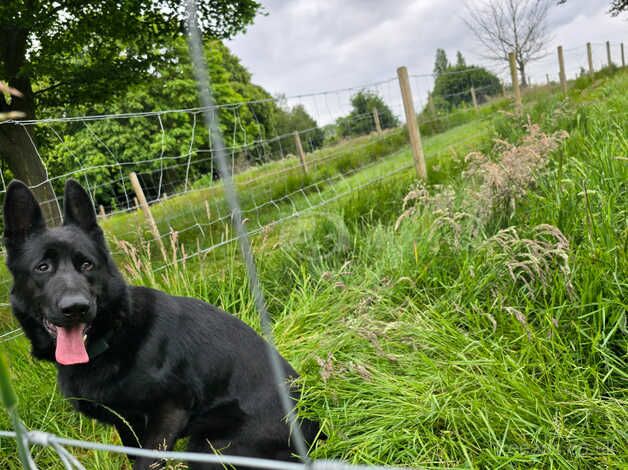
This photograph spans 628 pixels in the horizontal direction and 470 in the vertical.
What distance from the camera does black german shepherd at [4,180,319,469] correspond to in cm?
182

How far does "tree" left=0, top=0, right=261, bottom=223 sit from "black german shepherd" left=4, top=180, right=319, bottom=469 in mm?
5724

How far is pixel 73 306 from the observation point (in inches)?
66.5

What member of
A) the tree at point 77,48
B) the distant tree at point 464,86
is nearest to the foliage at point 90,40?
the tree at point 77,48

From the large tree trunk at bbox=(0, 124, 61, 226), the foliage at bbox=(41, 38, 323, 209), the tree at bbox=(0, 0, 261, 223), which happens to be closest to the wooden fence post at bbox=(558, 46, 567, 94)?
the foliage at bbox=(41, 38, 323, 209)

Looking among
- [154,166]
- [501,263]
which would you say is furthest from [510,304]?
[154,166]

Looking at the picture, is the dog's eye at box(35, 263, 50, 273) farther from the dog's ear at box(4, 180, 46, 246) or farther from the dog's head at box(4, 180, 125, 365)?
the dog's ear at box(4, 180, 46, 246)

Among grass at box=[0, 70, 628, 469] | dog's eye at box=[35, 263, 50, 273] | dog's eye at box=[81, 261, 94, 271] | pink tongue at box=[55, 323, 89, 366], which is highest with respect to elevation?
dog's eye at box=[35, 263, 50, 273]

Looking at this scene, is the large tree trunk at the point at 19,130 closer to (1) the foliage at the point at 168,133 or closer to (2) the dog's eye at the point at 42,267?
(1) the foliage at the point at 168,133

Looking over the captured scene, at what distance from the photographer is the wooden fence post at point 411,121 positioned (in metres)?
6.20

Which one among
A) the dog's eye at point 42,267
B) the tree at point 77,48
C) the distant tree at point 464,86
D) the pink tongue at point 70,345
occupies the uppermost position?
the tree at point 77,48

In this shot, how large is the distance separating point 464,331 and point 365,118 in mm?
8039

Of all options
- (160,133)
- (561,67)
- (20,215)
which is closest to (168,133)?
(160,133)

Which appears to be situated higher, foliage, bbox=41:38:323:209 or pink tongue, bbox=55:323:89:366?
foliage, bbox=41:38:323:209

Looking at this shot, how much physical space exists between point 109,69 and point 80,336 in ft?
25.7
